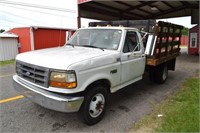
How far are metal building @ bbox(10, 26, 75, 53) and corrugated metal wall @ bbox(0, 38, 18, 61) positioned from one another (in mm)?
471

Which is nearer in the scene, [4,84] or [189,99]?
[189,99]

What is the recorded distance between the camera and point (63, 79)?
3352 millimetres

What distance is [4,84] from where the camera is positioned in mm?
6957

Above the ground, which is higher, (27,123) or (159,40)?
(159,40)

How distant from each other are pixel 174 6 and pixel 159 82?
13853 millimetres

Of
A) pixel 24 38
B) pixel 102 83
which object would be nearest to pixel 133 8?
pixel 24 38

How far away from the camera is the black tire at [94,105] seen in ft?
12.1

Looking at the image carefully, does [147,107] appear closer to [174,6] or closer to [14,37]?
[14,37]

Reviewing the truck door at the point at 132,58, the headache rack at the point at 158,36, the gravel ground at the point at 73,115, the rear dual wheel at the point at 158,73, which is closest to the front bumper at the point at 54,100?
the gravel ground at the point at 73,115

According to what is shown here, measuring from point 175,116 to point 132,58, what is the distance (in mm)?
1635

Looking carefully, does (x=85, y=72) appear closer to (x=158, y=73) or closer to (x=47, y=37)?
(x=158, y=73)

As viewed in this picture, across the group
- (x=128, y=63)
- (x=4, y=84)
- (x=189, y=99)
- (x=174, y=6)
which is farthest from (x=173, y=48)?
(x=174, y=6)

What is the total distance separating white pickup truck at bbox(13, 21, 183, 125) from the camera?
338cm

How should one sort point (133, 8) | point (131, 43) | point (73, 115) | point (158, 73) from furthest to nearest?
point (133, 8), point (158, 73), point (131, 43), point (73, 115)
